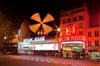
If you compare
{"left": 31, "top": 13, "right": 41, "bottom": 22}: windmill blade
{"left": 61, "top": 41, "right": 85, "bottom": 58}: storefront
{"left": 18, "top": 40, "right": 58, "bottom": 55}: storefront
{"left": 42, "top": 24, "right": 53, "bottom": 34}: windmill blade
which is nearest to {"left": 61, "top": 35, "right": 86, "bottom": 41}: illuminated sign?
{"left": 61, "top": 41, "right": 85, "bottom": 58}: storefront

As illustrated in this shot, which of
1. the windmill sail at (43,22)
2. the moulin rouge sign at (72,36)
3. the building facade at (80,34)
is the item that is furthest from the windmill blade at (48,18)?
the moulin rouge sign at (72,36)

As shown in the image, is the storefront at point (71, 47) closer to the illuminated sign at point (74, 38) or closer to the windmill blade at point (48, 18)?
→ the illuminated sign at point (74, 38)

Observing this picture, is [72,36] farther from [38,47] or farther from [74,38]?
[38,47]

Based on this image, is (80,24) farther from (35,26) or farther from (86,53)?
(35,26)

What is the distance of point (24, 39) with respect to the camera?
103 meters

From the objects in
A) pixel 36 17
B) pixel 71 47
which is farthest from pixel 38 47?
pixel 71 47

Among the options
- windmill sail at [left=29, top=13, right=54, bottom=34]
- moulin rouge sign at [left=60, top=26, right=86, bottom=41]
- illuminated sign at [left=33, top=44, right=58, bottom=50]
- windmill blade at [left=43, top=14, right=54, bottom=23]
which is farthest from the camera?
windmill sail at [left=29, top=13, right=54, bottom=34]

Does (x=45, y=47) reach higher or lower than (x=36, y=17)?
lower

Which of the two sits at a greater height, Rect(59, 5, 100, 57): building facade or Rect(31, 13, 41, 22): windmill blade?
Rect(31, 13, 41, 22): windmill blade

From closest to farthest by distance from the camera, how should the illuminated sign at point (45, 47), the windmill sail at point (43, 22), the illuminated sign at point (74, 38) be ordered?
the illuminated sign at point (74, 38), the illuminated sign at point (45, 47), the windmill sail at point (43, 22)

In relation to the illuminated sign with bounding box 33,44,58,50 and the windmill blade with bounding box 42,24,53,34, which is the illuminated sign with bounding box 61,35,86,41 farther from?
the windmill blade with bounding box 42,24,53,34

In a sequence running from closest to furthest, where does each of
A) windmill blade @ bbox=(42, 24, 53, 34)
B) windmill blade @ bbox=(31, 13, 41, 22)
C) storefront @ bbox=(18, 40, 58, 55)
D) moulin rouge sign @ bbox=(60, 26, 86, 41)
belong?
moulin rouge sign @ bbox=(60, 26, 86, 41)
storefront @ bbox=(18, 40, 58, 55)
windmill blade @ bbox=(42, 24, 53, 34)
windmill blade @ bbox=(31, 13, 41, 22)

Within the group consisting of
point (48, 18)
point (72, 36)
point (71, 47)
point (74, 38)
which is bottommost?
point (71, 47)

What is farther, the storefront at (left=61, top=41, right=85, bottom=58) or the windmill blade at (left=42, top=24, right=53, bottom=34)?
the windmill blade at (left=42, top=24, right=53, bottom=34)
